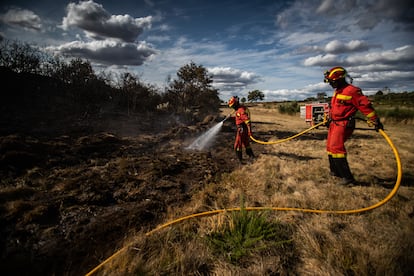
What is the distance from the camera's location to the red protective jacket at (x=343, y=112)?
392 centimetres

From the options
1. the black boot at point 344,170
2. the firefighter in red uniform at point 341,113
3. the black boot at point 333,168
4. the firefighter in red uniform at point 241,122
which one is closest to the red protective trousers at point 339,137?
the firefighter in red uniform at point 341,113

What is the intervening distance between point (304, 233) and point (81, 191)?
13.9 feet

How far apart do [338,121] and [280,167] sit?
2.15 m

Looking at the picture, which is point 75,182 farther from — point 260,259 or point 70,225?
point 260,259

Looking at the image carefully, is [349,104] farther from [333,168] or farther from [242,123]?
[242,123]

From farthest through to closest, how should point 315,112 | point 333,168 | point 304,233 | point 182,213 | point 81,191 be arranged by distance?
point 315,112, point 333,168, point 81,191, point 182,213, point 304,233

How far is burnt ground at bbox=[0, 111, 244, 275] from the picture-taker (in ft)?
8.41

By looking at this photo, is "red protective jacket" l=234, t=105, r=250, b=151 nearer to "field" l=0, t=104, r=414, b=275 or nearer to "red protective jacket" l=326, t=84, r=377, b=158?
"field" l=0, t=104, r=414, b=275

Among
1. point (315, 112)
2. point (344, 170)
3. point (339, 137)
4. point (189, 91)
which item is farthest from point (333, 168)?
point (189, 91)

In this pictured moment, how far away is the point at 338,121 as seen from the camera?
14.0ft

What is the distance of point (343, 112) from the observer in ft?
13.7

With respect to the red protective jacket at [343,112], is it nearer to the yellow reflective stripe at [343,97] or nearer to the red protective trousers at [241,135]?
the yellow reflective stripe at [343,97]

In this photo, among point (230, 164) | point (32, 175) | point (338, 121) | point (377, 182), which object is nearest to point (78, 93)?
point (32, 175)

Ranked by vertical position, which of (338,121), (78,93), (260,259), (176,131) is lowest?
(260,259)
